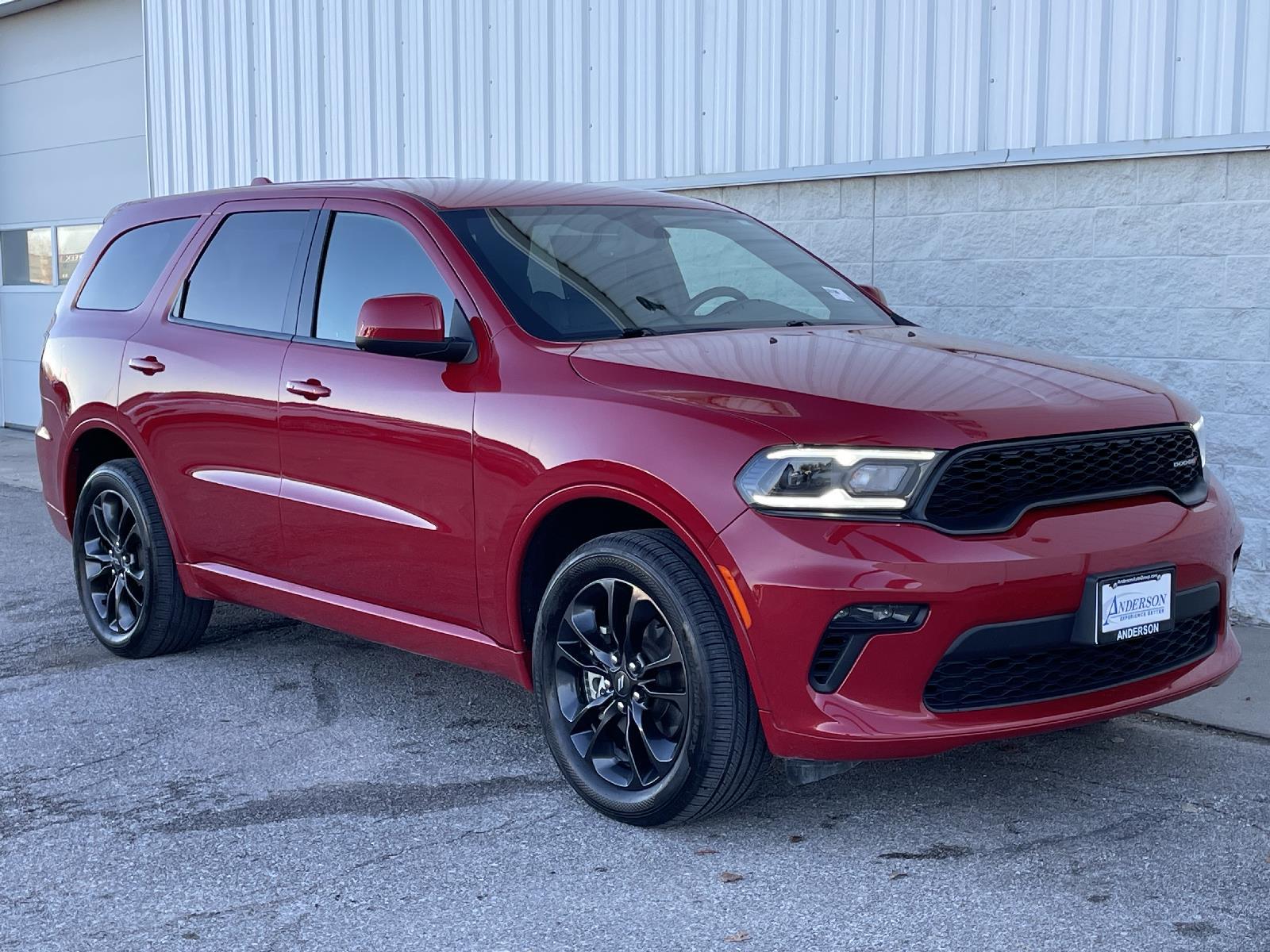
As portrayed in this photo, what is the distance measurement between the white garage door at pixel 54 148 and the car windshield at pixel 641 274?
9527 mm

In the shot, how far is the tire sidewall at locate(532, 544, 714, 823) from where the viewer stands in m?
3.81

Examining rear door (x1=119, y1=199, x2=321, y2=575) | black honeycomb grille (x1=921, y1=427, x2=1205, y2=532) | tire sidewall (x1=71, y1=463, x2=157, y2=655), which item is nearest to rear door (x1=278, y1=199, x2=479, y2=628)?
rear door (x1=119, y1=199, x2=321, y2=575)

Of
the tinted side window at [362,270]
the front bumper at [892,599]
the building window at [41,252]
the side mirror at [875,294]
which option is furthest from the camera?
the building window at [41,252]

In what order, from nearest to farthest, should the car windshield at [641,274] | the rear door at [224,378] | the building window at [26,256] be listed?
the car windshield at [641,274] < the rear door at [224,378] < the building window at [26,256]

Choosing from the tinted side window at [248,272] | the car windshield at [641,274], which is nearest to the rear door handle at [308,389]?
the tinted side window at [248,272]

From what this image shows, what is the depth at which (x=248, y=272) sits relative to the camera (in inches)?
217

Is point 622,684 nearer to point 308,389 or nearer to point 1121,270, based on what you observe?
point 308,389

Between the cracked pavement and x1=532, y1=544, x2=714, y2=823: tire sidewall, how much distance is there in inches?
3.7

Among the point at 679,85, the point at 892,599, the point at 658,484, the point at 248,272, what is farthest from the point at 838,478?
the point at 679,85

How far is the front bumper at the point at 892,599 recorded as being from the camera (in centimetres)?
356

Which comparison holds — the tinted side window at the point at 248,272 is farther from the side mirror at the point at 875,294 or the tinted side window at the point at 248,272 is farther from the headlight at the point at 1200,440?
the headlight at the point at 1200,440

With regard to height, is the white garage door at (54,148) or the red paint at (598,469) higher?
the white garage door at (54,148)

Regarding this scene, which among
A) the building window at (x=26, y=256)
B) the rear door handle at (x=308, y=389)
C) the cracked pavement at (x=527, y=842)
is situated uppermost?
the building window at (x=26, y=256)

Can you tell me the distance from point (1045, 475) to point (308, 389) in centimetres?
243
